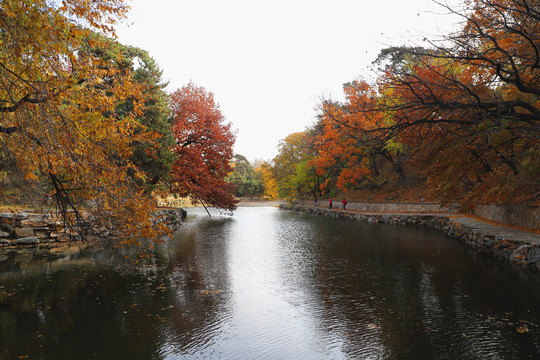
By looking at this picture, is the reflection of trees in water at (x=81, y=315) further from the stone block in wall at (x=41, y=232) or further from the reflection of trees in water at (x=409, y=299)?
the stone block in wall at (x=41, y=232)

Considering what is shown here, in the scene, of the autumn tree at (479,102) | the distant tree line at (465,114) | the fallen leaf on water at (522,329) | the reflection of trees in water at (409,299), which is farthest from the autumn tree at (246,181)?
the fallen leaf on water at (522,329)

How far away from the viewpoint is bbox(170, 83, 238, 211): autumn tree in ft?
82.8

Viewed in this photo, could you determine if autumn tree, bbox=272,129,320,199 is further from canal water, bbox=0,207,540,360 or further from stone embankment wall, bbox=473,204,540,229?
canal water, bbox=0,207,540,360

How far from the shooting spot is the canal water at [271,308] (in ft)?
19.4

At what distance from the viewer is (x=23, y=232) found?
1492 centimetres

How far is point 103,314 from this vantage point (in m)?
7.41

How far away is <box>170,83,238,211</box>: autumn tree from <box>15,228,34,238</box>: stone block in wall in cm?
1013

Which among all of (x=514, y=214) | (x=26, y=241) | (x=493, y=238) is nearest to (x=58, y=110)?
(x=26, y=241)

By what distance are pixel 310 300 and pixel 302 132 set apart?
41.2 metres

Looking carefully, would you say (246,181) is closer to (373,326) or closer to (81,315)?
(81,315)

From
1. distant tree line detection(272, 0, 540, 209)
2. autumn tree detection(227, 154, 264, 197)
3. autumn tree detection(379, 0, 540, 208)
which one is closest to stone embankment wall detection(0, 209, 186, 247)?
distant tree line detection(272, 0, 540, 209)

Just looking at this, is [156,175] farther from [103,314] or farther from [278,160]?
[278,160]

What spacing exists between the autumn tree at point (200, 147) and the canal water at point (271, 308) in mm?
12066

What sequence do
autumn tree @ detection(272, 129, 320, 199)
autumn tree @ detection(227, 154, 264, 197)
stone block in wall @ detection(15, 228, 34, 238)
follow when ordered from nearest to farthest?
stone block in wall @ detection(15, 228, 34, 238) < autumn tree @ detection(272, 129, 320, 199) < autumn tree @ detection(227, 154, 264, 197)
